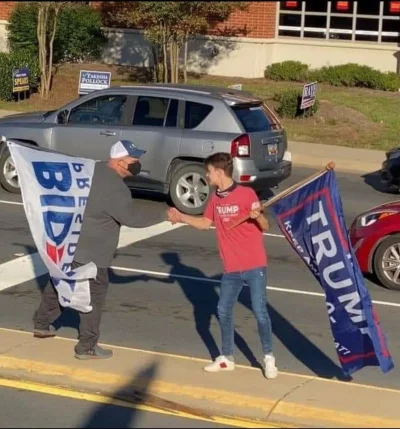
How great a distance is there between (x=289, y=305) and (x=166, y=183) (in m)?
5.35

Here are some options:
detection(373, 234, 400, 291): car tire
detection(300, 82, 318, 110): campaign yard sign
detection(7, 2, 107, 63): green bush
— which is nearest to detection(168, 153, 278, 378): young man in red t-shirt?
detection(373, 234, 400, 291): car tire

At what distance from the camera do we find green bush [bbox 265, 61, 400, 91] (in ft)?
94.6

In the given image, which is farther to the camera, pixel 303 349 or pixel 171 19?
pixel 171 19

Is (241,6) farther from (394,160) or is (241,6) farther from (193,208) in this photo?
(193,208)

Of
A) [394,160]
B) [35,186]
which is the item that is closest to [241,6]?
[394,160]

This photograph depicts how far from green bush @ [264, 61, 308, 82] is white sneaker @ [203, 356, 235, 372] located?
22.3 meters

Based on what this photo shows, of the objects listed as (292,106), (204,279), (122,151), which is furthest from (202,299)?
(292,106)

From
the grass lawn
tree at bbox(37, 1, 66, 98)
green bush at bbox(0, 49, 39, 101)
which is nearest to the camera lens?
the grass lawn

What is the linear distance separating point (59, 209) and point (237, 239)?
58.9 inches

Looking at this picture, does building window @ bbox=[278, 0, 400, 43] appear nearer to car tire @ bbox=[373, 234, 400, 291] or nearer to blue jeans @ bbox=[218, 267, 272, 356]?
Result: car tire @ bbox=[373, 234, 400, 291]

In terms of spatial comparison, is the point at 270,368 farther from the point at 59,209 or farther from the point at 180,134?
the point at 180,134

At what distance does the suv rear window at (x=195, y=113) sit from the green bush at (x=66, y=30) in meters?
15.4

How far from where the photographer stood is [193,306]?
10891mm

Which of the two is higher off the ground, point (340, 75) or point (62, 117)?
point (62, 117)
